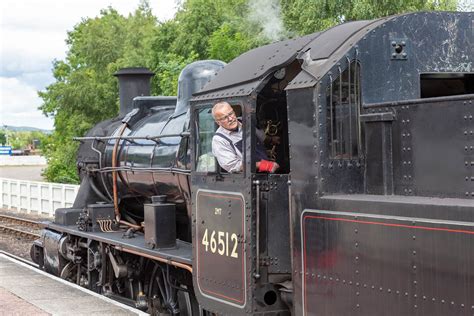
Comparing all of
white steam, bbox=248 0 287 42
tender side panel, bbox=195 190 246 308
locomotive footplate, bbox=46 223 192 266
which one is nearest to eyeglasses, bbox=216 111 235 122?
tender side panel, bbox=195 190 246 308

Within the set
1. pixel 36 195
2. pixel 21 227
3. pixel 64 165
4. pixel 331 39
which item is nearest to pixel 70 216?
pixel 331 39

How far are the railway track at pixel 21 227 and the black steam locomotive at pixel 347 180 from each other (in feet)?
34.7

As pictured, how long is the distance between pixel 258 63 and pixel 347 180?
1458mm

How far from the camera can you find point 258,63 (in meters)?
5.80

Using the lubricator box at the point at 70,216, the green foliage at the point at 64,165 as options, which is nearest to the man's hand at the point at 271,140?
the lubricator box at the point at 70,216

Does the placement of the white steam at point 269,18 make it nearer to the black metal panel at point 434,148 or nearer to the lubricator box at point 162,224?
the lubricator box at point 162,224

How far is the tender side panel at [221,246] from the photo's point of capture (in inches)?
222

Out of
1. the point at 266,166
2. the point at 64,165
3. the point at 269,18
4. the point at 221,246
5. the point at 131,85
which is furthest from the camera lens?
the point at 64,165

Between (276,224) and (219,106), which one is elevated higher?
(219,106)

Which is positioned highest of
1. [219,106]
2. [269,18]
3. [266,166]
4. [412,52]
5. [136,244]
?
[269,18]

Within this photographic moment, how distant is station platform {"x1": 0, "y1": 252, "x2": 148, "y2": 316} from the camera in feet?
24.5

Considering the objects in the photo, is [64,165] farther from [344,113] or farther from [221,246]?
[344,113]

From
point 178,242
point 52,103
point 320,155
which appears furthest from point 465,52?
point 52,103

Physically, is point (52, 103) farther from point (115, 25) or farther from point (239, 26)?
point (239, 26)
